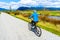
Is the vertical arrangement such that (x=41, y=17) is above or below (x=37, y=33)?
below

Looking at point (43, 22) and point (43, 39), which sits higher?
point (43, 39)

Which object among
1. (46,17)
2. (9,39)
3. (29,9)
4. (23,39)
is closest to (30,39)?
(23,39)

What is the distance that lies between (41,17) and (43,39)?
11047 mm

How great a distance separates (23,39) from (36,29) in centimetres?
177

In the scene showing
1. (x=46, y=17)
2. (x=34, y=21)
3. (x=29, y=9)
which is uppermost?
(x=34, y=21)

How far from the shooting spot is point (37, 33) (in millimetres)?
11133

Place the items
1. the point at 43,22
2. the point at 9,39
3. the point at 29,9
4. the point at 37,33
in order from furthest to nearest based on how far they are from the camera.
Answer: the point at 43,22, the point at 29,9, the point at 37,33, the point at 9,39

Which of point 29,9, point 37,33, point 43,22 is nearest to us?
point 37,33

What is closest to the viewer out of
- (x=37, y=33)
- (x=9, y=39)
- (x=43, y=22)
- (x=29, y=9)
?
(x=9, y=39)

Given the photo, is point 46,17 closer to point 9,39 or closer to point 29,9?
point 29,9

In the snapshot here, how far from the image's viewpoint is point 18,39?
9.65 m

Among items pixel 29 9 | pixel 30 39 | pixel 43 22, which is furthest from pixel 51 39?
pixel 43 22

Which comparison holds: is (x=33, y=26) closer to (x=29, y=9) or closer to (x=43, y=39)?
(x=43, y=39)

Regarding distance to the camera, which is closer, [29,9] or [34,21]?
[34,21]
